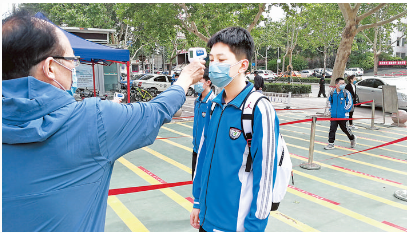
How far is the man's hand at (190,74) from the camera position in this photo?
1.49 meters

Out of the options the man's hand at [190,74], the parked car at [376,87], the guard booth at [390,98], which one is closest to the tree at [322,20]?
the parked car at [376,87]

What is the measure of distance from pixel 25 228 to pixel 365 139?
9.15 m

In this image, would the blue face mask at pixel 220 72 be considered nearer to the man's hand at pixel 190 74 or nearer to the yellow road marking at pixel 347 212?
the man's hand at pixel 190 74

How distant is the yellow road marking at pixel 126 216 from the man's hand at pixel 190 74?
8.22ft

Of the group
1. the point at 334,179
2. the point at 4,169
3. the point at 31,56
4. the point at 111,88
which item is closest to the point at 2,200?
Result: the point at 4,169

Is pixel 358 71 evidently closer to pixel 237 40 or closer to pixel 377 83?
pixel 377 83

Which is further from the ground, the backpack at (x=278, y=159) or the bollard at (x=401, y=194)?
the backpack at (x=278, y=159)

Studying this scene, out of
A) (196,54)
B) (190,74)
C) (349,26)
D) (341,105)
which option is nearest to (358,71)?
(349,26)

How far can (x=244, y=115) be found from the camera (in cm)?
199

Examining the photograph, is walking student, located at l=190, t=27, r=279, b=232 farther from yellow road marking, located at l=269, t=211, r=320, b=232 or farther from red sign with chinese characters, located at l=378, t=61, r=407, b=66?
red sign with chinese characters, located at l=378, t=61, r=407, b=66

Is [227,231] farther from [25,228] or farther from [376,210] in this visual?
[376,210]

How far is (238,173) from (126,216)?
239cm

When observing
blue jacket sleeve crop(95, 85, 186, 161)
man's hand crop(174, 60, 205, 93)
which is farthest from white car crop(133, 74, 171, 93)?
blue jacket sleeve crop(95, 85, 186, 161)

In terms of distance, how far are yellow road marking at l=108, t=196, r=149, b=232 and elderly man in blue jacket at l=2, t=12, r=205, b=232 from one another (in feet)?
8.21
